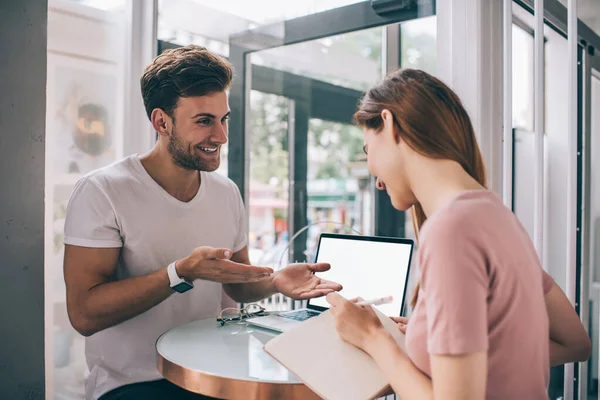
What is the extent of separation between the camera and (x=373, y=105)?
0.98 metres

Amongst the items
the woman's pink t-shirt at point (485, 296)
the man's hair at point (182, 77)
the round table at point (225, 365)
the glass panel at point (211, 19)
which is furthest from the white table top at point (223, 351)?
the glass panel at point (211, 19)

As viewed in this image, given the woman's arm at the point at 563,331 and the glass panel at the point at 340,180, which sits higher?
the glass panel at the point at 340,180

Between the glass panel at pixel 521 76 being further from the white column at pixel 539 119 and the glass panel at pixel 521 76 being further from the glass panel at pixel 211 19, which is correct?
the glass panel at pixel 211 19

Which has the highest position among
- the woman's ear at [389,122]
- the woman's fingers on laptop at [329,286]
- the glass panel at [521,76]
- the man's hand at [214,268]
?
the glass panel at [521,76]

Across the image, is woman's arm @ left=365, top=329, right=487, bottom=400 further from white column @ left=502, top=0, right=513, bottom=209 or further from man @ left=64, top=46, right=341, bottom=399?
white column @ left=502, top=0, right=513, bottom=209

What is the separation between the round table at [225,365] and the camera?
1.13 metres

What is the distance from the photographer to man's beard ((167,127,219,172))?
1768mm

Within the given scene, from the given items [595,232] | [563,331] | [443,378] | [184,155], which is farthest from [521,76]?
[443,378]

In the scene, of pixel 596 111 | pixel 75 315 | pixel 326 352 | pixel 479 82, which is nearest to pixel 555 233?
pixel 596 111

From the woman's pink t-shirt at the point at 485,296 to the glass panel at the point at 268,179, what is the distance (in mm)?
2028

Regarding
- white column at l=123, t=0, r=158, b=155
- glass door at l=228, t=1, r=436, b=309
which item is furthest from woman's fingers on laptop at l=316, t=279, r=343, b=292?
white column at l=123, t=0, r=158, b=155

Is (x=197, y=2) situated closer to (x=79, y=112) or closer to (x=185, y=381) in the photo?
(x=79, y=112)

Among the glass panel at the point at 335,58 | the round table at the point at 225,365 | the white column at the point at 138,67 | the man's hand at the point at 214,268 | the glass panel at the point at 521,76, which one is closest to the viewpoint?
the round table at the point at 225,365

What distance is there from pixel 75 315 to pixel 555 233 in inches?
82.6
